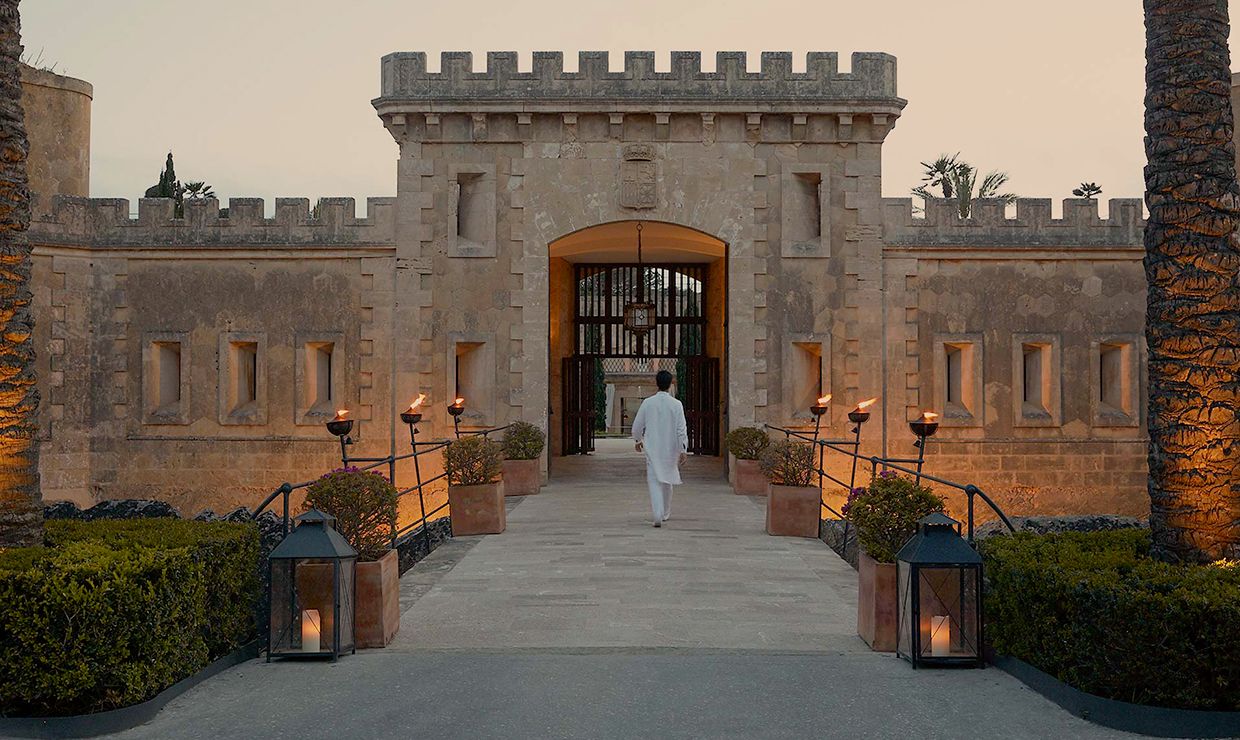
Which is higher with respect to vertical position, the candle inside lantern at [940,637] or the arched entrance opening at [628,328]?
the arched entrance opening at [628,328]

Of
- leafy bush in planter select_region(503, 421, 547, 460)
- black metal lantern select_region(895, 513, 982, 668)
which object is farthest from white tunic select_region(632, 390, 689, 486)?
black metal lantern select_region(895, 513, 982, 668)

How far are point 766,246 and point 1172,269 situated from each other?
1168 centimetres

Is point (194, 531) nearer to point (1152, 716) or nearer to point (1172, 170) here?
point (1152, 716)

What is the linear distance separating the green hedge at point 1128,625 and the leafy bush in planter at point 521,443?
34.7ft

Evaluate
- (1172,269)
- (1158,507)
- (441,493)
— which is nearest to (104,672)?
(1158,507)

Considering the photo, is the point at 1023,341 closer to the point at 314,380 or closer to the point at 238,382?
the point at 314,380

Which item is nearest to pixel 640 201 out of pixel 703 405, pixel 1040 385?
pixel 703 405

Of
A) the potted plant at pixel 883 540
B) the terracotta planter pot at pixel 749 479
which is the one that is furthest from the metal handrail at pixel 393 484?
A: the terracotta planter pot at pixel 749 479

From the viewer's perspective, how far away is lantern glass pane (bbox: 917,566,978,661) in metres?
7.02

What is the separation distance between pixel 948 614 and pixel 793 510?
567 cm

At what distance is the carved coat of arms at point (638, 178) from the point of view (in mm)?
18250

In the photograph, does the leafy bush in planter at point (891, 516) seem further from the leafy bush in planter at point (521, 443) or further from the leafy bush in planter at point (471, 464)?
the leafy bush in planter at point (521, 443)

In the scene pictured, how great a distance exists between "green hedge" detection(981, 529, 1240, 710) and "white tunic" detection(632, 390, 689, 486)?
21.8 ft

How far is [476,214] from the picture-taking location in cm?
1861
